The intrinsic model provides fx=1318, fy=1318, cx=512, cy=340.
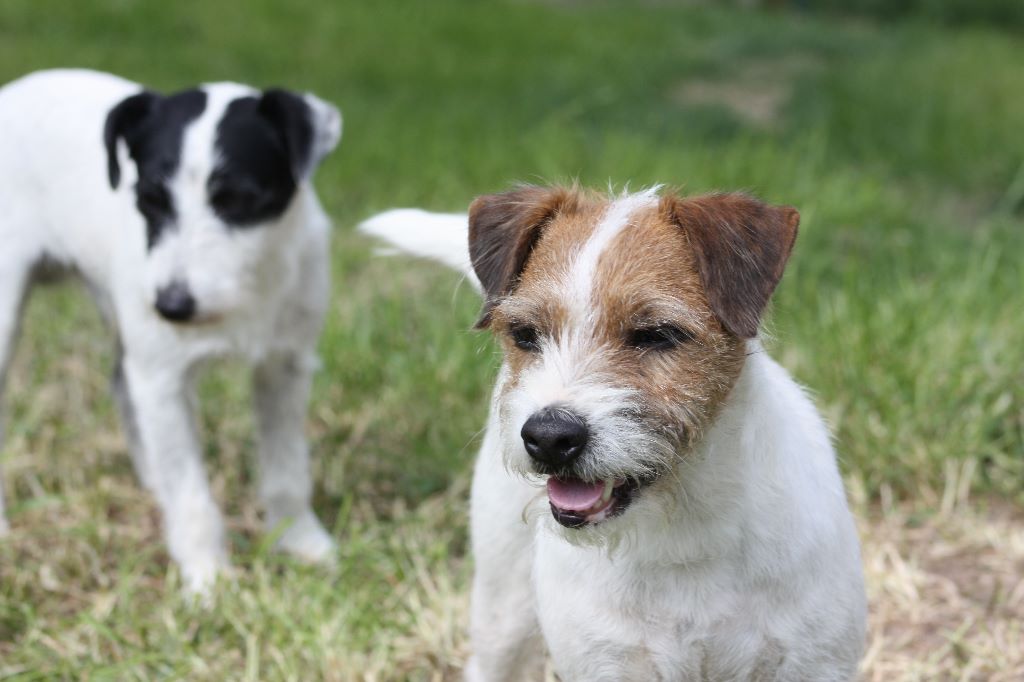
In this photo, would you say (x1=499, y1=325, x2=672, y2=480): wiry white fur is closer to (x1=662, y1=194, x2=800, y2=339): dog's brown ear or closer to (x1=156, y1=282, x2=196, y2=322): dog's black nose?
(x1=662, y1=194, x2=800, y2=339): dog's brown ear

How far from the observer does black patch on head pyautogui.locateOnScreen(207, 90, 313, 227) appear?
15.9 feet

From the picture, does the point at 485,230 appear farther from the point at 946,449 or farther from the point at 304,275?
the point at 946,449

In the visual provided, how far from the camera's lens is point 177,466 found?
202 inches

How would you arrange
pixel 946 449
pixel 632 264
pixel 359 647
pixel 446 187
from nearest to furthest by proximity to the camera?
pixel 632 264 → pixel 359 647 → pixel 946 449 → pixel 446 187

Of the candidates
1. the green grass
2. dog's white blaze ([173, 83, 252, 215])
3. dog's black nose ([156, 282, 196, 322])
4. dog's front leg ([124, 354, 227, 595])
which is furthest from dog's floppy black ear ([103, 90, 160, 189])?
the green grass

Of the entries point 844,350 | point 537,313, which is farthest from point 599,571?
point 844,350

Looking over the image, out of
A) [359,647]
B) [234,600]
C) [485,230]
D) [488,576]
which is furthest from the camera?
[234,600]

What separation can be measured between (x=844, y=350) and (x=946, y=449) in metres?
0.67

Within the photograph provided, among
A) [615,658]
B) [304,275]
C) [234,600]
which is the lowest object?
[234,600]

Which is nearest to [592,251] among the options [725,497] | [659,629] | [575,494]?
[575,494]

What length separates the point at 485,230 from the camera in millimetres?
3352

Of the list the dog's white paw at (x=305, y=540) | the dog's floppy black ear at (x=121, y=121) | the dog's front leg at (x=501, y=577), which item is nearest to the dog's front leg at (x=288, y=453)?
the dog's white paw at (x=305, y=540)

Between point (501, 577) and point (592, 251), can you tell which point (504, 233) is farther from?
point (501, 577)

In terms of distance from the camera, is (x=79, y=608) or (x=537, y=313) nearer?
(x=537, y=313)
